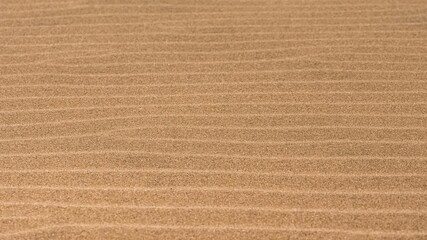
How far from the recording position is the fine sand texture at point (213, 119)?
8.47 ft

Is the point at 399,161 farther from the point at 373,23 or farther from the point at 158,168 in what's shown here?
the point at 373,23

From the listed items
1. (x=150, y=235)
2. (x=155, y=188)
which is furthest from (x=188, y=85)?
(x=150, y=235)

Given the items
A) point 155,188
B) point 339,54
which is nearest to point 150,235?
point 155,188

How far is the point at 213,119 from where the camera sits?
10.6ft

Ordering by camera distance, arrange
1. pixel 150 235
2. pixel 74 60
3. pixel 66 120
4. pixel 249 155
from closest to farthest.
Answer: pixel 150 235, pixel 249 155, pixel 66 120, pixel 74 60

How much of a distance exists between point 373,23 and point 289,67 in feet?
2.66

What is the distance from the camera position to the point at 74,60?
3773 mm

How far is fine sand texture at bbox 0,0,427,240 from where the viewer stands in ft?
8.47

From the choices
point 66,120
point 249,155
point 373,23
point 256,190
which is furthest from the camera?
point 373,23

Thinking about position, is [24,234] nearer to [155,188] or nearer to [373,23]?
[155,188]

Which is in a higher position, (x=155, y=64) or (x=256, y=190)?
(x=155, y=64)

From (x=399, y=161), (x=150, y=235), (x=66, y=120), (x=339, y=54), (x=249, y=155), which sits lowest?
(x=150, y=235)

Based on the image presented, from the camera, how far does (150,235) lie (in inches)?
97.7

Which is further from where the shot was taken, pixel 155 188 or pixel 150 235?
pixel 155 188
